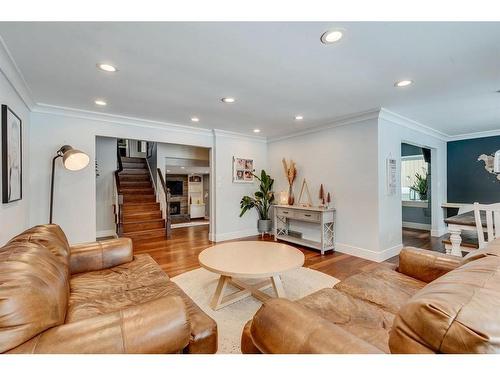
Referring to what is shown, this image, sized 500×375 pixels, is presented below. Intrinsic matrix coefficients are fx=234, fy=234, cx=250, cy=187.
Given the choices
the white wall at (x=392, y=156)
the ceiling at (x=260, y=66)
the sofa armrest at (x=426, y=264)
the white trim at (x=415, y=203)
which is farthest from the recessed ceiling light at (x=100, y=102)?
the white trim at (x=415, y=203)

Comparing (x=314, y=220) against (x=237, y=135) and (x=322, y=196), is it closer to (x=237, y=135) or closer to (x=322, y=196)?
(x=322, y=196)

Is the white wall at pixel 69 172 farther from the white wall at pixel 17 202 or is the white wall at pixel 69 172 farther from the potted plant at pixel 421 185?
the potted plant at pixel 421 185

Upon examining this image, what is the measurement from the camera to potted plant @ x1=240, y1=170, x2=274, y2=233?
5012mm

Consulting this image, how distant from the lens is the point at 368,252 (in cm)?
355

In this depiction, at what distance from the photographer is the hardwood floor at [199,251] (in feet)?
10.4

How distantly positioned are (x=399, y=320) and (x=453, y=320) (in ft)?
0.49

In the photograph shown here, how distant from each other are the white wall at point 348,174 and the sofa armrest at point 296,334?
9.88 ft

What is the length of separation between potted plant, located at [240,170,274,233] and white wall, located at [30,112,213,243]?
256 cm

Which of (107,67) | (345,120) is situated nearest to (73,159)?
(107,67)

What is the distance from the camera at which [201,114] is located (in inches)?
142
